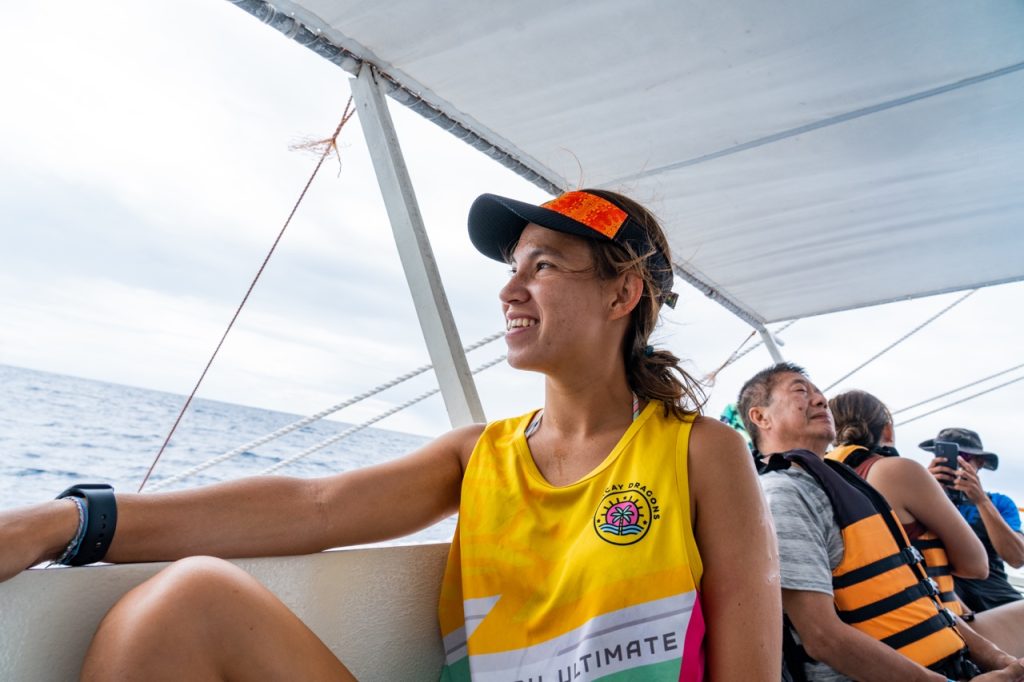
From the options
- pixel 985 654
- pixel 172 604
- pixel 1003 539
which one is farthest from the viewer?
pixel 1003 539

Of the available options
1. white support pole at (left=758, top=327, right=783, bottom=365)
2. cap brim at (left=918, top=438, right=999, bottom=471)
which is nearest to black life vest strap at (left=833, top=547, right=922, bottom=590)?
cap brim at (left=918, top=438, right=999, bottom=471)

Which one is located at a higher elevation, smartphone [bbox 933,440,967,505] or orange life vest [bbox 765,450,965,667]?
smartphone [bbox 933,440,967,505]

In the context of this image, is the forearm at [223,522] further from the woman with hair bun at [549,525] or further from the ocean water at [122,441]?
the ocean water at [122,441]

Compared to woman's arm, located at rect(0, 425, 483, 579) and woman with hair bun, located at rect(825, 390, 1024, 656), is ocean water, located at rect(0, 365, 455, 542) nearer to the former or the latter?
woman with hair bun, located at rect(825, 390, 1024, 656)

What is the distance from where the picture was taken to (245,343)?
37.9m

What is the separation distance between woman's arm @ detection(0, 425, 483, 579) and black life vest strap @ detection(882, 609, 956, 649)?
43.5 inches

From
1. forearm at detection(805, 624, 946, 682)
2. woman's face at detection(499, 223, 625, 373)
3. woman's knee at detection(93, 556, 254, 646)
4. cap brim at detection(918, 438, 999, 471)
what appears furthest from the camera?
cap brim at detection(918, 438, 999, 471)

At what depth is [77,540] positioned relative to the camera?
0.90 metres

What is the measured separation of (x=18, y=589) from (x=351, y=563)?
0.48 metres

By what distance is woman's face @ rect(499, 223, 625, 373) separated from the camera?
1.29 metres

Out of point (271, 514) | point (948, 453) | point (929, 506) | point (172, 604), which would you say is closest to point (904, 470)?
point (929, 506)

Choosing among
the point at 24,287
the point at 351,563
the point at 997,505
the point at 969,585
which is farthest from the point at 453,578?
the point at 24,287

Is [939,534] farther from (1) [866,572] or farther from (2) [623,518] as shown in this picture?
(2) [623,518]

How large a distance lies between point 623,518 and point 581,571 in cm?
10
